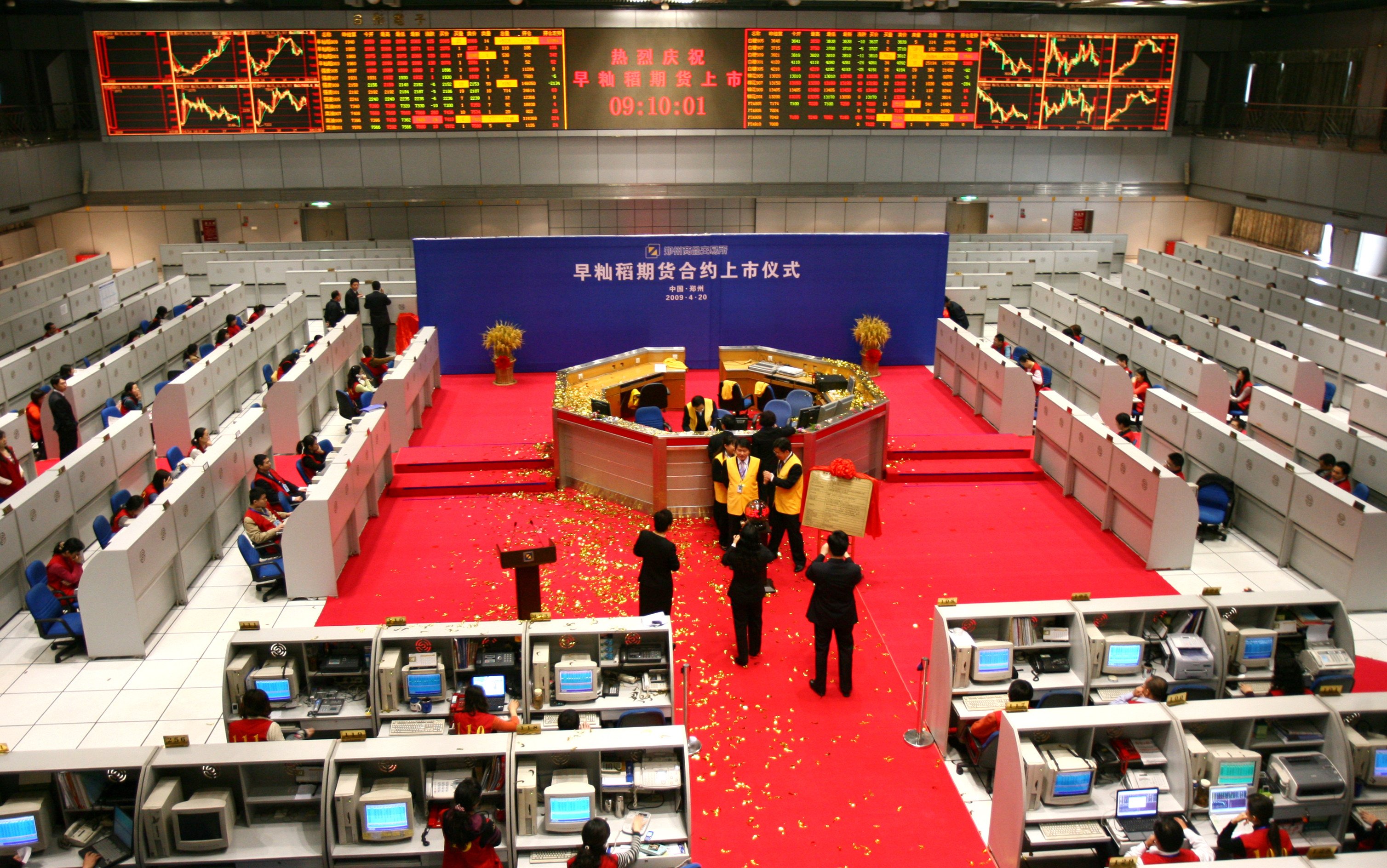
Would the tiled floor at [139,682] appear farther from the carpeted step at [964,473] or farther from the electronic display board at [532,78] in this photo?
the electronic display board at [532,78]

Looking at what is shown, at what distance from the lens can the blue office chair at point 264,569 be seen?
9.34m

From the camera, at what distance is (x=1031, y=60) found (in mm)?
18656

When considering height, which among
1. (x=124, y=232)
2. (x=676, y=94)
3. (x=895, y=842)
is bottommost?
(x=895, y=842)

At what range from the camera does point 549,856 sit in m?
5.48

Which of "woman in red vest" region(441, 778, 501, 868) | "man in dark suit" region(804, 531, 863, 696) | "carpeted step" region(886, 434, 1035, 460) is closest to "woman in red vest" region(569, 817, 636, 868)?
"woman in red vest" region(441, 778, 501, 868)

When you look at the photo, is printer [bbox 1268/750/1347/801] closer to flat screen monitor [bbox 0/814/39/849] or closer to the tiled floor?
the tiled floor

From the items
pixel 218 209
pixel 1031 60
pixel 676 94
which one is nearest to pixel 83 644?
pixel 676 94

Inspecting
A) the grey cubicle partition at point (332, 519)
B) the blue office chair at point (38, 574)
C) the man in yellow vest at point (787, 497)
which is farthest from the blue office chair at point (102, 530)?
the man in yellow vest at point (787, 497)

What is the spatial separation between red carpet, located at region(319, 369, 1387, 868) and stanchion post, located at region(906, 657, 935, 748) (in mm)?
76

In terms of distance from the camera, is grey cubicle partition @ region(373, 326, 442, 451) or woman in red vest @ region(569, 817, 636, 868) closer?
woman in red vest @ region(569, 817, 636, 868)

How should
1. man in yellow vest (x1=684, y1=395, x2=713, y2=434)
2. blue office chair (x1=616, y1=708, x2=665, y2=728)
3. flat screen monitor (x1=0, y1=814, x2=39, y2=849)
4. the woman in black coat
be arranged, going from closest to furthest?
1. flat screen monitor (x1=0, y1=814, x2=39, y2=849)
2. blue office chair (x1=616, y1=708, x2=665, y2=728)
3. the woman in black coat
4. man in yellow vest (x1=684, y1=395, x2=713, y2=434)

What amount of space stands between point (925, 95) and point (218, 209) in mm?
14757

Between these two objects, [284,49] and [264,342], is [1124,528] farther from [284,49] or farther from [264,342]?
[284,49]

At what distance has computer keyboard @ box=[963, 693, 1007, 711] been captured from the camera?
7000 mm
